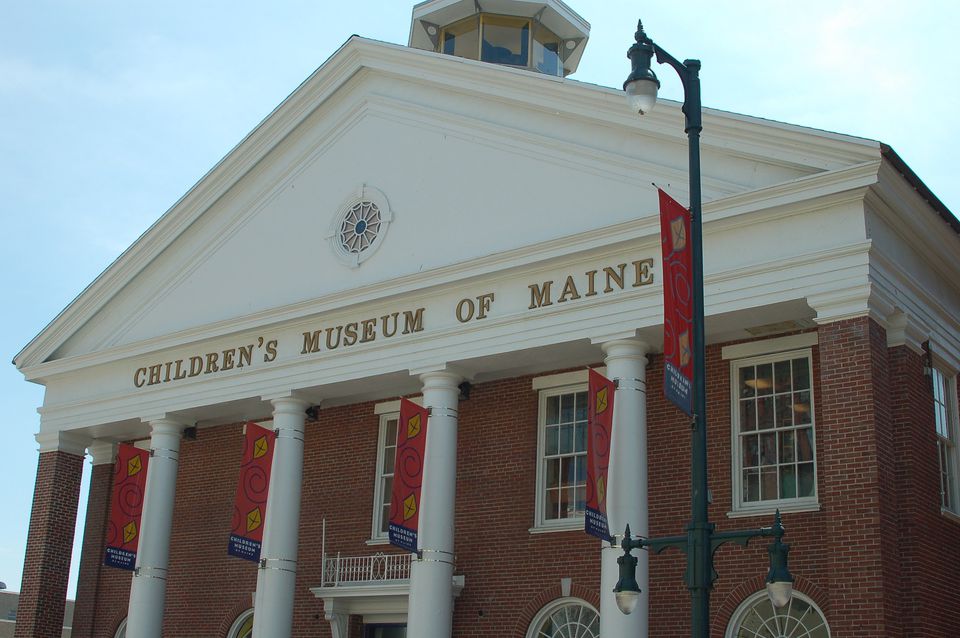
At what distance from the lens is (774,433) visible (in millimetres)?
16891

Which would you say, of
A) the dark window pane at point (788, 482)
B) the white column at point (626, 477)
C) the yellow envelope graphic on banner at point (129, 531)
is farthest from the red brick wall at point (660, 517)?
the yellow envelope graphic on banner at point (129, 531)

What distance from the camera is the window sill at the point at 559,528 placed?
1833 cm

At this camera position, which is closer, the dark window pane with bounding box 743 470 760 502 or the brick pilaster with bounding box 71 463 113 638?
the dark window pane with bounding box 743 470 760 502

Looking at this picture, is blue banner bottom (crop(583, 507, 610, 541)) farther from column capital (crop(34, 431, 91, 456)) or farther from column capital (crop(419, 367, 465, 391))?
column capital (crop(34, 431, 91, 456))

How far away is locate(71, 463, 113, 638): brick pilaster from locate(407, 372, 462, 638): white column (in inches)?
389

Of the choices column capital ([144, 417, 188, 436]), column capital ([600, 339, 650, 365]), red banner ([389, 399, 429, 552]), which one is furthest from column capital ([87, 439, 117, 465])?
column capital ([600, 339, 650, 365])

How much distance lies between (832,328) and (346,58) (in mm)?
10720

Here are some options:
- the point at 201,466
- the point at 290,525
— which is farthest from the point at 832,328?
the point at 201,466

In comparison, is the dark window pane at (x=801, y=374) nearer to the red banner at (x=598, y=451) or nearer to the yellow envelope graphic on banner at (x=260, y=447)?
the red banner at (x=598, y=451)

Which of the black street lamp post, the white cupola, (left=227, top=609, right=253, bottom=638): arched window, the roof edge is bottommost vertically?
(left=227, top=609, right=253, bottom=638): arched window

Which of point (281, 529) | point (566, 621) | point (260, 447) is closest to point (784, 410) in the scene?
point (566, 621)

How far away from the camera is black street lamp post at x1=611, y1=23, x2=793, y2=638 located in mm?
9883

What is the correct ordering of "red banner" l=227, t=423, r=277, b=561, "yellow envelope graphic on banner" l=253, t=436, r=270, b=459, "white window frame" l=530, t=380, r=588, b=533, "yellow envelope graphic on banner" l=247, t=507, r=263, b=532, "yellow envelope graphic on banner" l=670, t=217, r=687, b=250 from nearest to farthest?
"yellow envelope graphic on banner" l=670, t=217, r=687, b=250
"white window frame" l=530, t=380, r=588, b=533
"red banner" l=227, t=423, r=277, b=561
"yellow envelope graphic on banner" l=247, t=507, r=263, b=532
"yellow envelope graphic on banner" l=253, t=436, r=270, b=459

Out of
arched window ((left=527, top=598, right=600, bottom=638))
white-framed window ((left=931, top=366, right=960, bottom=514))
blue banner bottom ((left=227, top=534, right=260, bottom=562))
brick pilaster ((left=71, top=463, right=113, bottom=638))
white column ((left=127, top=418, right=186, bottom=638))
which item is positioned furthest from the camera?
brick pilaster ((left=71, top=463, right=113, bottom=638))
